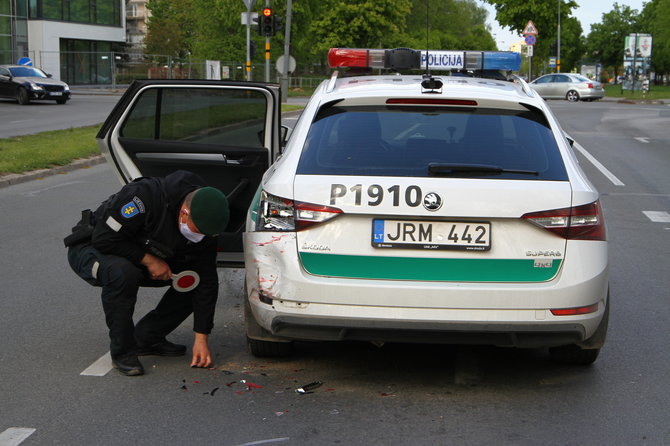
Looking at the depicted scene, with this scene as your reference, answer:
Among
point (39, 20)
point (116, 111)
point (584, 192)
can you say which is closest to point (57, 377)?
point (116, 111)

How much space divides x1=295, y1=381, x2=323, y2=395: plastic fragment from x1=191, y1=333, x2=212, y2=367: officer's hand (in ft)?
2.03

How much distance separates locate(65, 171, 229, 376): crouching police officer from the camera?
4.79 m

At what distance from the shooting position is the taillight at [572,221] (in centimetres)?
450

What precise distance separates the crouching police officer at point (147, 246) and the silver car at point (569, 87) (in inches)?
1645

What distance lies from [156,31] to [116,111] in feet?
260

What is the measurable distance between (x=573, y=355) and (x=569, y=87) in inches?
1660

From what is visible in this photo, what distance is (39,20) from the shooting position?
185ft

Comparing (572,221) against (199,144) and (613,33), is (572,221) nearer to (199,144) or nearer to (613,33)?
(199,144)

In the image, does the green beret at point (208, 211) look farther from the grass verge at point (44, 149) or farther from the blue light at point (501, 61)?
the grass verge at point (44, 149)

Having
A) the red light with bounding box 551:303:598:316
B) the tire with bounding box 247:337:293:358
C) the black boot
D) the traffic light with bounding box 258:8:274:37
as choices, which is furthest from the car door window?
the traffic light with bounding box 258:8:274:37

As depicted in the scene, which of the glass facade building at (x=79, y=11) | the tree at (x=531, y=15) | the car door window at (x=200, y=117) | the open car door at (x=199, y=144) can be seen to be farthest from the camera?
the tree at (x=531, y=15)

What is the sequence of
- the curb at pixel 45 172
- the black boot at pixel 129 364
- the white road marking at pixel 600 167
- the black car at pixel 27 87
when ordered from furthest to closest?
the black car at pixel 27 87
the white road marking at pixel 600 167
the curb at pixel 45 172
the black boot at pixel 129 364

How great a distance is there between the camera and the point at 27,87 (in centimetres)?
3444

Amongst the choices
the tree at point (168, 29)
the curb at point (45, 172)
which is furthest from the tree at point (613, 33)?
the curb at point (45, 172)
